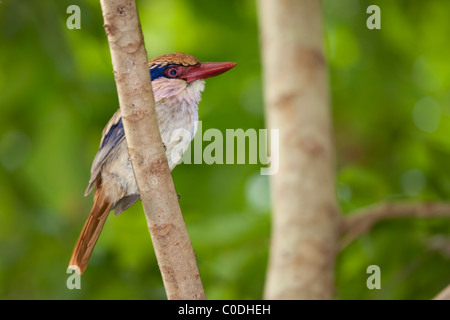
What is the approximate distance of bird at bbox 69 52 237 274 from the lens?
1.05 meters

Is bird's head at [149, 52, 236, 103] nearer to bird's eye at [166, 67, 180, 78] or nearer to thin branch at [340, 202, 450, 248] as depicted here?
bird's eye at [166, 67, 180, 78]

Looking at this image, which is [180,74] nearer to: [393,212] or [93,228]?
[93,228]

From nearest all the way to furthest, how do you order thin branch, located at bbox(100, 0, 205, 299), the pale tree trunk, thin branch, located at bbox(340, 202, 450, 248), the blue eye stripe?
thin branch, located at bbox(100, 0, 205, 299), the blue eye stripe, the pale tree trunk, thin branch, located at bbox(340, 202, 450, 248)

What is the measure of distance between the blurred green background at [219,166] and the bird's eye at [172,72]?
65cm

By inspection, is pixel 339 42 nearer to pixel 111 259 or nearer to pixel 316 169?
pixel 316 169

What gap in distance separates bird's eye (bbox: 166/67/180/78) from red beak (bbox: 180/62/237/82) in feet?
0.05

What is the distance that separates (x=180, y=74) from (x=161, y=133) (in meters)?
0.11

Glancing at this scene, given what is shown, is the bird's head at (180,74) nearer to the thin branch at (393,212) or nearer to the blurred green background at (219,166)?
the blurred green background at (219,166)

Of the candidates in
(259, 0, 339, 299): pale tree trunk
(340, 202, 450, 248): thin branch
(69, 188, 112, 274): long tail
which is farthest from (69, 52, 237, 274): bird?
(340, 202, 450, 248): thin branch

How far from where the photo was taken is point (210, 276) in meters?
2.92

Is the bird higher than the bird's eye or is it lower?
lower

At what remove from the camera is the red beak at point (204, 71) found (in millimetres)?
1037

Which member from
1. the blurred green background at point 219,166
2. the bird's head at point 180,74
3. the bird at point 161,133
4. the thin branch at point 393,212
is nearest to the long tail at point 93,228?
the bird at point 161,133
